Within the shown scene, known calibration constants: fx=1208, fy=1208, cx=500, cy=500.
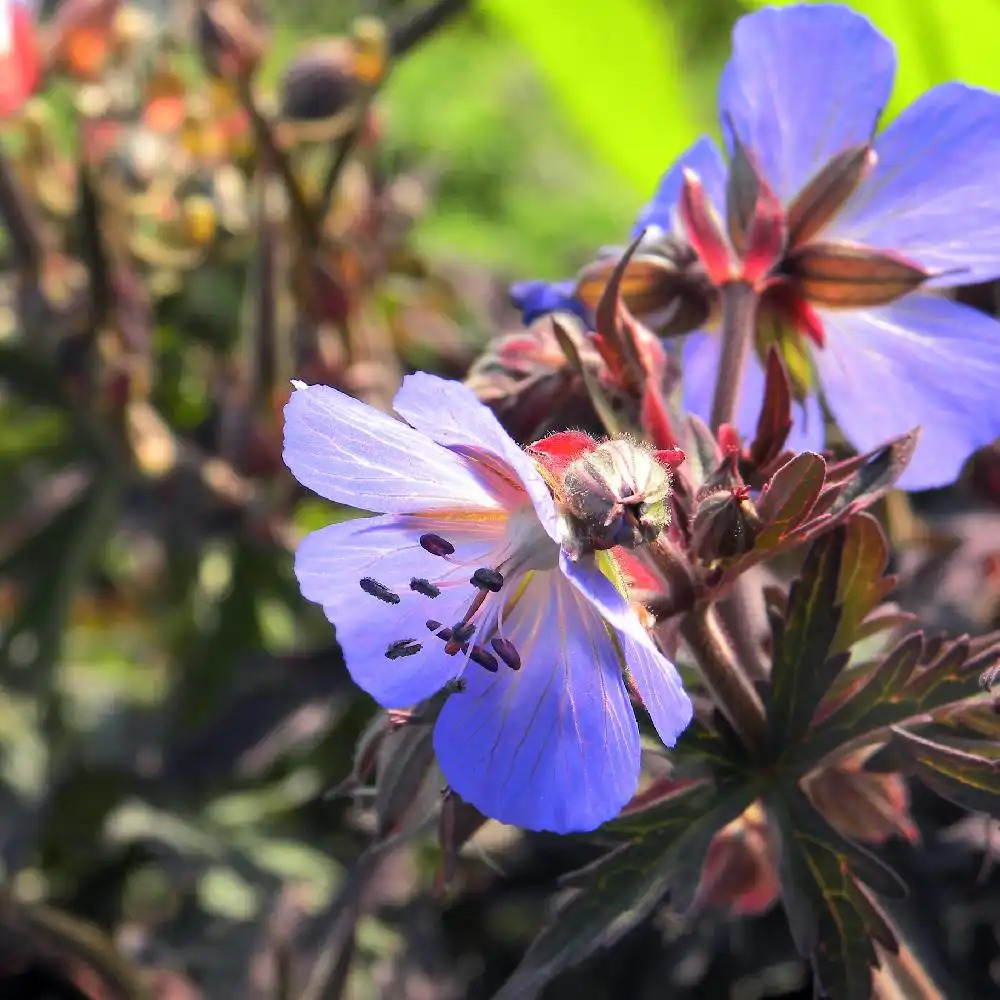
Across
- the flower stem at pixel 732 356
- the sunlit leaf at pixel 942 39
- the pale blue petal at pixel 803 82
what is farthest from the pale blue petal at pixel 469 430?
the sunlit leaf at pixel 942 39

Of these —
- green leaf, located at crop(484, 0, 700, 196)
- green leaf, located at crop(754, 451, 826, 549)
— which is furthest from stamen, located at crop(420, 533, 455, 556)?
green leaf, located at crop(484, 0, 700, 196)

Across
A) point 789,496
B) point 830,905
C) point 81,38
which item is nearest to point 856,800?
point 830,905

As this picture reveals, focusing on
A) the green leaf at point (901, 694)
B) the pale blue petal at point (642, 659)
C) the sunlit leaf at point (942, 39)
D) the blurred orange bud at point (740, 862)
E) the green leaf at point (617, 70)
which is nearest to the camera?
the pale blue petal at point (642, 659)

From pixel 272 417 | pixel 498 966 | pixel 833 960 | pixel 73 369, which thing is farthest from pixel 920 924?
pixel 73 369

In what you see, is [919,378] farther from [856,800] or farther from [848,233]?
[856,800]

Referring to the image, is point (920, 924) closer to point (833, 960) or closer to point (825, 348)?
point (833, 960)

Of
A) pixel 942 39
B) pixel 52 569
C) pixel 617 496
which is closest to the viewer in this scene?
pixel 617 496

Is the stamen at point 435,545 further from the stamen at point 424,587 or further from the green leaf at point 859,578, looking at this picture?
the green leaf at point 859,578
